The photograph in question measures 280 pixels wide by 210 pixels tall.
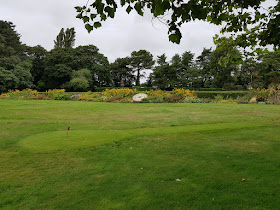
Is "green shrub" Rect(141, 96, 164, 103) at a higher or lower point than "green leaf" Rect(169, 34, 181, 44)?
lower

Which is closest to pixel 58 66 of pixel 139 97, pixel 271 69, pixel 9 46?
pixel 9 46

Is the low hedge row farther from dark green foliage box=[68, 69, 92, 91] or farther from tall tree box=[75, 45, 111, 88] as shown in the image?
tall tree box=[75, 45, 111, 88]

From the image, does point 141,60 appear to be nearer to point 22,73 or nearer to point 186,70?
point 186,70

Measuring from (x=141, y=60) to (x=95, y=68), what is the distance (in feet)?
39.4

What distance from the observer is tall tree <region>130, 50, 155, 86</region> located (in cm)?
4809

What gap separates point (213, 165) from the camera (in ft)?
12.1

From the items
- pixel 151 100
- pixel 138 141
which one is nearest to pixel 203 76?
pixel 151 100

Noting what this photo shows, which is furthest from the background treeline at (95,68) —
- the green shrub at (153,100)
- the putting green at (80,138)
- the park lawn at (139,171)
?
the park lawn at (139,171)

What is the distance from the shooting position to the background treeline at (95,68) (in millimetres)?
32656

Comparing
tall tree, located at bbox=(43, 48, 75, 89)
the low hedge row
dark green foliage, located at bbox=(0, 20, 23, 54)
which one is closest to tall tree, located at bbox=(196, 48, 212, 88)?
the low hedge row

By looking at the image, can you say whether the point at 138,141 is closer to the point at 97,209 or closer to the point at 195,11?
the point at 97,209

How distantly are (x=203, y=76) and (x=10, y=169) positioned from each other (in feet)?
139

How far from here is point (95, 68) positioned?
1624 inches

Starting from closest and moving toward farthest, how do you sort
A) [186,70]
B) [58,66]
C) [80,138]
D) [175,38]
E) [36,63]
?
[175,38], [80,138], [58,66], [186,70], [36,63]
